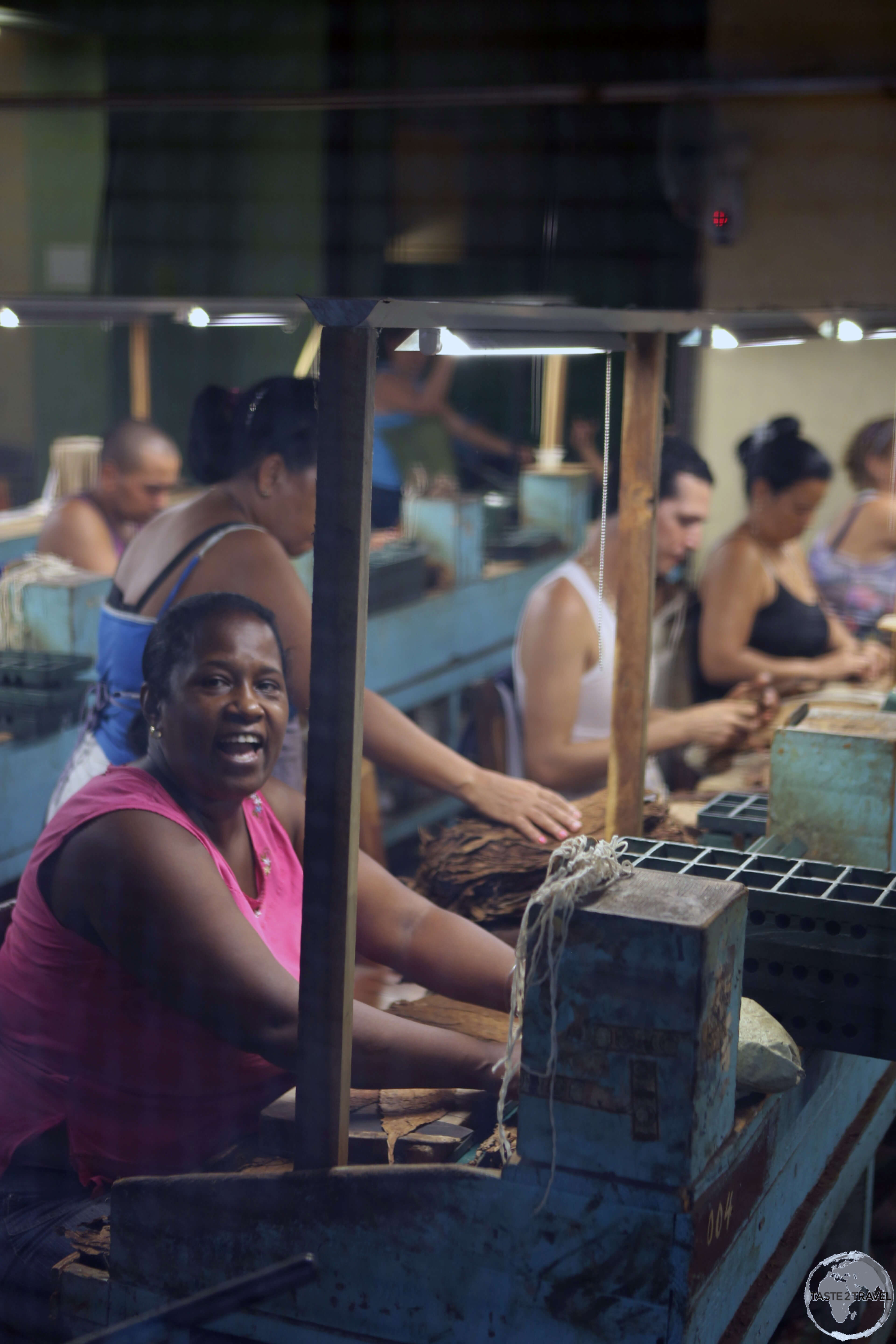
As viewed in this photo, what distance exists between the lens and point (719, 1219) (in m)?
1.12

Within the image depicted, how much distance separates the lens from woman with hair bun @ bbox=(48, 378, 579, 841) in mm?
1981

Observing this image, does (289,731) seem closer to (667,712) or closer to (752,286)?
Answer: (667,712)

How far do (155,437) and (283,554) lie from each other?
1957 millimetres

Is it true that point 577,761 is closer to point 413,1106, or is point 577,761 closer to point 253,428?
point 253,428

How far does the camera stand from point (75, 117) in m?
6.44

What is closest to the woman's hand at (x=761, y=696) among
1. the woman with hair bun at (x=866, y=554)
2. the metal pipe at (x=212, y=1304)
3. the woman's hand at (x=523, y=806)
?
the woman with hair bun at (x=866, y=554)

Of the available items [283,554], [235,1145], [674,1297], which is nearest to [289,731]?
[283,554]

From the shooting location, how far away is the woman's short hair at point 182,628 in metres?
1.56

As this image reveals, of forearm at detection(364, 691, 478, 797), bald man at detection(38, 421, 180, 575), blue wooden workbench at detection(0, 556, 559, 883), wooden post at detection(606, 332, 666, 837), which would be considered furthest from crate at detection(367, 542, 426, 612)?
wooden post at detection(606, 332, 666, 837)

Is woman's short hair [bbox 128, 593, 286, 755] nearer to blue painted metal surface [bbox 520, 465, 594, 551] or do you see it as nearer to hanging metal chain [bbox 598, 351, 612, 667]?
hanging metal chain [bbox 598, 351, 612, 667]

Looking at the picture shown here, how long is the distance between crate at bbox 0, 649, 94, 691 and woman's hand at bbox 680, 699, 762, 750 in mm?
1297

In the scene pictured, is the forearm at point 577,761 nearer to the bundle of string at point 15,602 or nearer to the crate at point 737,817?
the crate at point 737,817

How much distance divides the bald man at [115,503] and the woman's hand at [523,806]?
1.93 m

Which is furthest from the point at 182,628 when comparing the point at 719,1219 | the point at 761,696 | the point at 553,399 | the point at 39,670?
the point at 553,399
